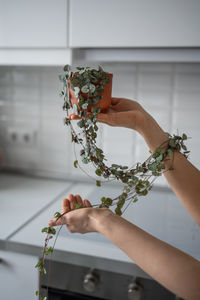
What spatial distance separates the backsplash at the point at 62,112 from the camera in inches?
56.7

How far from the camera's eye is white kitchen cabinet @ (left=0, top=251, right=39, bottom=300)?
1.02 meters

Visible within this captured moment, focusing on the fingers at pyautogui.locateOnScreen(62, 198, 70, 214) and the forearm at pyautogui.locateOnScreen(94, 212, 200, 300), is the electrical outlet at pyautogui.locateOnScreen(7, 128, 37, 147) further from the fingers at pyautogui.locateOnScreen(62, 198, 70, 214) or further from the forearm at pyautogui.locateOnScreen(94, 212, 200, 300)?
the forearm at pyautogui.locateOnScreen(94, 212, 200, 300)

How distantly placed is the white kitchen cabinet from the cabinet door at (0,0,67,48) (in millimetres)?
770

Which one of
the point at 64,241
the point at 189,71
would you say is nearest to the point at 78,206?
the point at 64,241

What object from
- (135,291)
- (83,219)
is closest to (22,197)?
(135,291)

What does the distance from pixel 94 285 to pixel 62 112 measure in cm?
94

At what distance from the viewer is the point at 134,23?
104cm

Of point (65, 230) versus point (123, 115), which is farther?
point (65, 230)

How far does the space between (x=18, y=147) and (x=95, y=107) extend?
116 cm

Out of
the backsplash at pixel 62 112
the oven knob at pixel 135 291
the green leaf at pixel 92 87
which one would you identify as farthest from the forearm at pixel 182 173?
the backsplash at pixel 62 112

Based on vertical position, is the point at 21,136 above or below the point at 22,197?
above

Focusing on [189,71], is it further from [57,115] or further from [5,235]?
[5,235]

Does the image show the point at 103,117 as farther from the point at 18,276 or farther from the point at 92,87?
the point at 18,276

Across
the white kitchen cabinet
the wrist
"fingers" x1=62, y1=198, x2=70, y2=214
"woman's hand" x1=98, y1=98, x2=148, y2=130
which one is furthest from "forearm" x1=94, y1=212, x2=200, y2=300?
the white kitchen cabinet
